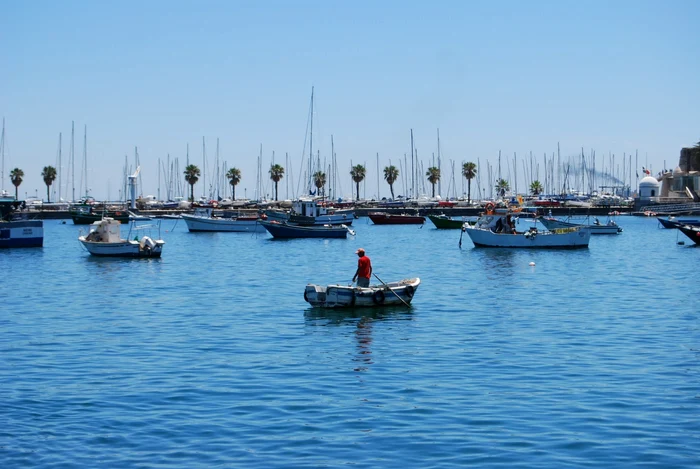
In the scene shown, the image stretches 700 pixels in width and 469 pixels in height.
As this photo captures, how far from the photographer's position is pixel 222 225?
4466 inches

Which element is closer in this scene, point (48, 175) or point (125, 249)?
point (125, 249)

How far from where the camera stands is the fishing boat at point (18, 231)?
74625 mm

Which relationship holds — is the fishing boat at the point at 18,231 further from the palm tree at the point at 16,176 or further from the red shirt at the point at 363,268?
the palm tree at the point at 16,176

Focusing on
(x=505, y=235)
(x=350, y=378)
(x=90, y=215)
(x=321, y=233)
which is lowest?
(x=350, y=378)

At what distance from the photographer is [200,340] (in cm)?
2745

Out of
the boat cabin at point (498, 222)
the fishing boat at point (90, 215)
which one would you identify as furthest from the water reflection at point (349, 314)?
the fishing boat at point (90, 215)

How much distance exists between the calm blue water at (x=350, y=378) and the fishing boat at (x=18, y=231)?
31632 millimetres

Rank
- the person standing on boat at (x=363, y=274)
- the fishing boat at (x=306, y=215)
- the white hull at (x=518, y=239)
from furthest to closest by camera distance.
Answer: the fishing boat at (x=306, y=215) < the white hull at (x=518, y=239) < the person standing on boat at (x=363, y=274)

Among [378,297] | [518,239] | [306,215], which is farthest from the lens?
[306,215]

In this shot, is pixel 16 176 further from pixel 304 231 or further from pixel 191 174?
pixel 304 231

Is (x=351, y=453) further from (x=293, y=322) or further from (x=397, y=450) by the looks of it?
(x=293, y=322)

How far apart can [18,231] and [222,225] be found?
39.7 metres

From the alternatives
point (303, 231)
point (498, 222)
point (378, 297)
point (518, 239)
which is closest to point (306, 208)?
point (303, 231)

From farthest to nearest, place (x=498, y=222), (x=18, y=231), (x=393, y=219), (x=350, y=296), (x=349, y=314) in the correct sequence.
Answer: (x=393, y=219) < (x=18, y=231) < (x=498, y=222) < (x=350, y=296) < (x=349, y=314)
